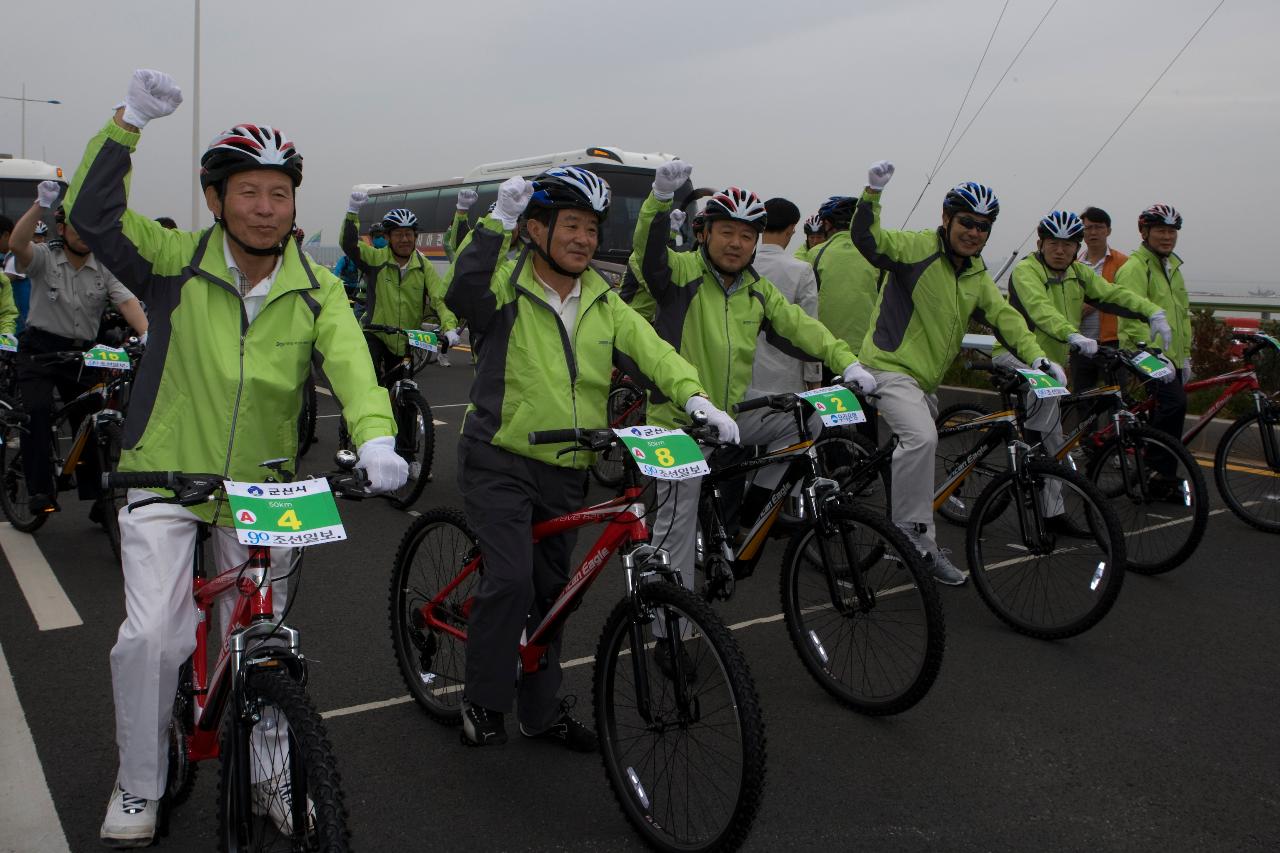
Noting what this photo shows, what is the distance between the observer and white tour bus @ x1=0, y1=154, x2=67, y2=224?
19.2m

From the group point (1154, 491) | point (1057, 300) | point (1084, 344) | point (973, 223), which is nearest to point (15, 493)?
point (973, 223)

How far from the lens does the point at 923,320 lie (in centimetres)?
578

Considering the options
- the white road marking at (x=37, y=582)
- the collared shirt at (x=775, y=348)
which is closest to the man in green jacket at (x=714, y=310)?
the collared shirt at (x=775, y=348)

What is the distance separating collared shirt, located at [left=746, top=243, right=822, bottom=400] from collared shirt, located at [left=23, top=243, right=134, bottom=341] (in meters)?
3.93

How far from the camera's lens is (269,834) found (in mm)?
2590

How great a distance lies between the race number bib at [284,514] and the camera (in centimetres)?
262

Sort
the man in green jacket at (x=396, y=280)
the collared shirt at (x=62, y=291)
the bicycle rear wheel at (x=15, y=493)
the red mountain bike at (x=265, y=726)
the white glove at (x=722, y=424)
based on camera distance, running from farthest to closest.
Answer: the man in green jacket at (x=396, y=280), the bicycle rear wheel at (x=15, y=493), the collared shirt at (x=62, y=291), the white glove at (x=722, y=424), the red mountain bike at (x=265, y=726)

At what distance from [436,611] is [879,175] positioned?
3.11 meters

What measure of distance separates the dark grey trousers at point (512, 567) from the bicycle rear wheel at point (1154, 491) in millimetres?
3648

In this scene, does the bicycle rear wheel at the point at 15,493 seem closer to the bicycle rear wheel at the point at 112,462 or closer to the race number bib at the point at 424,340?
the bicycle rear wheel at the point at 112,462

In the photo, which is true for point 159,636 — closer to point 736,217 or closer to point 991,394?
point 736,217

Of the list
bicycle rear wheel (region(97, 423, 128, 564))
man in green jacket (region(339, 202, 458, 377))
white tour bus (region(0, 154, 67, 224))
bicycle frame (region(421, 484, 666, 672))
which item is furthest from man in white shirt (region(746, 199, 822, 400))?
white tour bus (region(0, 154, 67, 224))

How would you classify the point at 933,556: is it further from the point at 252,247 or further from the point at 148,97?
the point at 148,97

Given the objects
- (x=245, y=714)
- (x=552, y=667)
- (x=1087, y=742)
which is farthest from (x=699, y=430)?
(x=1087, y=742)
